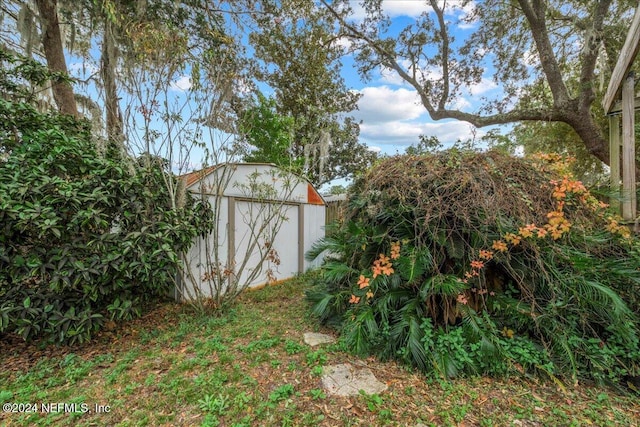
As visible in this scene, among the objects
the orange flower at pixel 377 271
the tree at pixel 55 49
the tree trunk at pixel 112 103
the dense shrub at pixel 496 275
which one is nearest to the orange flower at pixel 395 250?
the dense shrub at pixel 496 275

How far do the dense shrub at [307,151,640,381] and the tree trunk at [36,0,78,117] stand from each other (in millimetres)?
5850

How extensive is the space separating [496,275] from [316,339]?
2.08 metres

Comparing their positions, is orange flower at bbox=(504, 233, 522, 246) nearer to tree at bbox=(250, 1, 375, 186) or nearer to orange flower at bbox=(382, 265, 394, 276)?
orange flower at bbox=(382, 265, 394, 276)

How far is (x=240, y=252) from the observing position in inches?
191

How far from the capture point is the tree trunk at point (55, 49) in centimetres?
471

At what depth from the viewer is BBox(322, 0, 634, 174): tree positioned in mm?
5863

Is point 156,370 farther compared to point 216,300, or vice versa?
point 216,300

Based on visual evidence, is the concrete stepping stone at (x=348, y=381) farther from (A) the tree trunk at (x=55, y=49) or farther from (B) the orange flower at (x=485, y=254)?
(A) the tree trunk at (x=55, y=49)

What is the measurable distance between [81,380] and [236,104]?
364 centimetres

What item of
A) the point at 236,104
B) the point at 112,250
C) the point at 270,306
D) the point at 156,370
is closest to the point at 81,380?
the point at 156,370

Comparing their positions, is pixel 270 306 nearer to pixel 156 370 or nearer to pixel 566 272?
pixel 156 370

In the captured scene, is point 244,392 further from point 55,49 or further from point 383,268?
point 55,49

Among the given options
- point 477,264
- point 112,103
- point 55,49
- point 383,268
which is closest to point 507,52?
point 477,264

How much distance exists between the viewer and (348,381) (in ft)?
7.63
